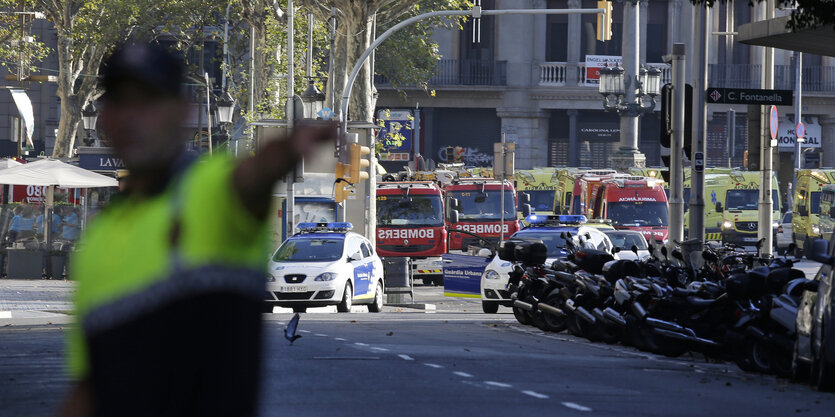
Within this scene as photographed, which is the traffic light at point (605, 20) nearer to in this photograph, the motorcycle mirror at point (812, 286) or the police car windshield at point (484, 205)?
the police car windshield at point (484, 205)

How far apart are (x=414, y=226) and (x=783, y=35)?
18.0m

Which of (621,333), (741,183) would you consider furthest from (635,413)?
(741,183)

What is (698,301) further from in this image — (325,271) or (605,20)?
(605,20)

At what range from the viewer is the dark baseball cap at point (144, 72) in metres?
3.16

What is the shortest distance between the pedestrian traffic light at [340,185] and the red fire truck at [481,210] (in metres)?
8.31

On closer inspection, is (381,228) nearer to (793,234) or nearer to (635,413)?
(793,234)

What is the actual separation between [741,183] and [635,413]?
36.9 metres

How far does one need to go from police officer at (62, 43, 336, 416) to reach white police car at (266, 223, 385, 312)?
19295mm

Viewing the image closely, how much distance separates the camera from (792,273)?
13.6 meters

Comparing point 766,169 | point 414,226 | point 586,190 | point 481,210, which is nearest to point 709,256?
point 766,169

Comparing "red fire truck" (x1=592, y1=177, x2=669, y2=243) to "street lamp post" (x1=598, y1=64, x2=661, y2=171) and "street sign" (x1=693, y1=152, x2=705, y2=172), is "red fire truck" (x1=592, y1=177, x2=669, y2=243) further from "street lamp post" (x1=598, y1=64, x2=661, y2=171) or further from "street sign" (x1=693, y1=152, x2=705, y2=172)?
"street sign" (x1=693, y1=152, x2=705, y2=172)

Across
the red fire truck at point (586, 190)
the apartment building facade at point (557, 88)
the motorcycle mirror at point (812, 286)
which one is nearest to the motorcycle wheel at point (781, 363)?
the motorcycle mirror at point (812, 286)

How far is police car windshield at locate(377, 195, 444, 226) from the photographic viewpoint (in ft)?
114

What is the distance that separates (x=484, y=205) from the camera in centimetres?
3772
